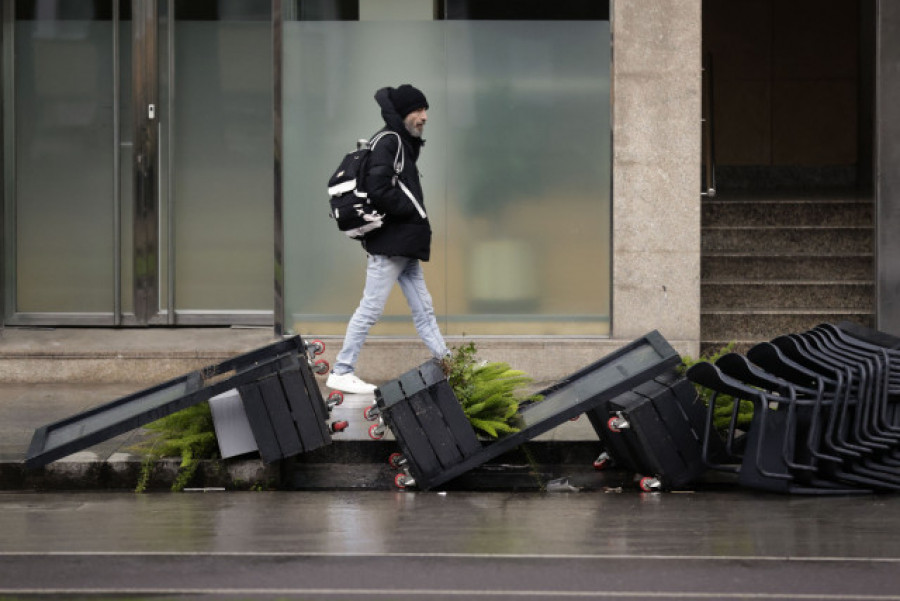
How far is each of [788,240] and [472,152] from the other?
3093mm

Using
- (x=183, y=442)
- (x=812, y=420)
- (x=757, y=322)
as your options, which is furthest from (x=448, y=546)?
(x=757, y=322)

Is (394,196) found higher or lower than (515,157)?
lower

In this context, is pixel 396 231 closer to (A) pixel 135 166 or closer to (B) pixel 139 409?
(B) pixel 139 409

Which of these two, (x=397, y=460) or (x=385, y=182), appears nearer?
(x=397, y=460)

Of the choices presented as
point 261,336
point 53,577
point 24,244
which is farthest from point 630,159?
point 53,577

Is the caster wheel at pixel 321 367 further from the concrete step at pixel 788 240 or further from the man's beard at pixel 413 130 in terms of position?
the concrete step at pixel 788 240

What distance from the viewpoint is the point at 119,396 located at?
11.2 metres

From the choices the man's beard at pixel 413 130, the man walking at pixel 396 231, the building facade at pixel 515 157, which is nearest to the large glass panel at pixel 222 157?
the building facade at pixel 515 157

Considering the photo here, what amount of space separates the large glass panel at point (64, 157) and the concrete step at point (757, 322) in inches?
194

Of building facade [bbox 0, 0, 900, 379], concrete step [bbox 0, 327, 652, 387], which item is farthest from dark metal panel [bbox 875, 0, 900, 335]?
concrete step [bbox 0, 327, 652, 387]

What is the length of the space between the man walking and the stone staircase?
2.77m

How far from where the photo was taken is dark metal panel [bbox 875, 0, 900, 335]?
12094 millimetres

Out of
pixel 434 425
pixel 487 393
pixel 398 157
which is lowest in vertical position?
pixel 434 425

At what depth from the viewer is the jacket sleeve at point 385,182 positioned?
10031 mm
